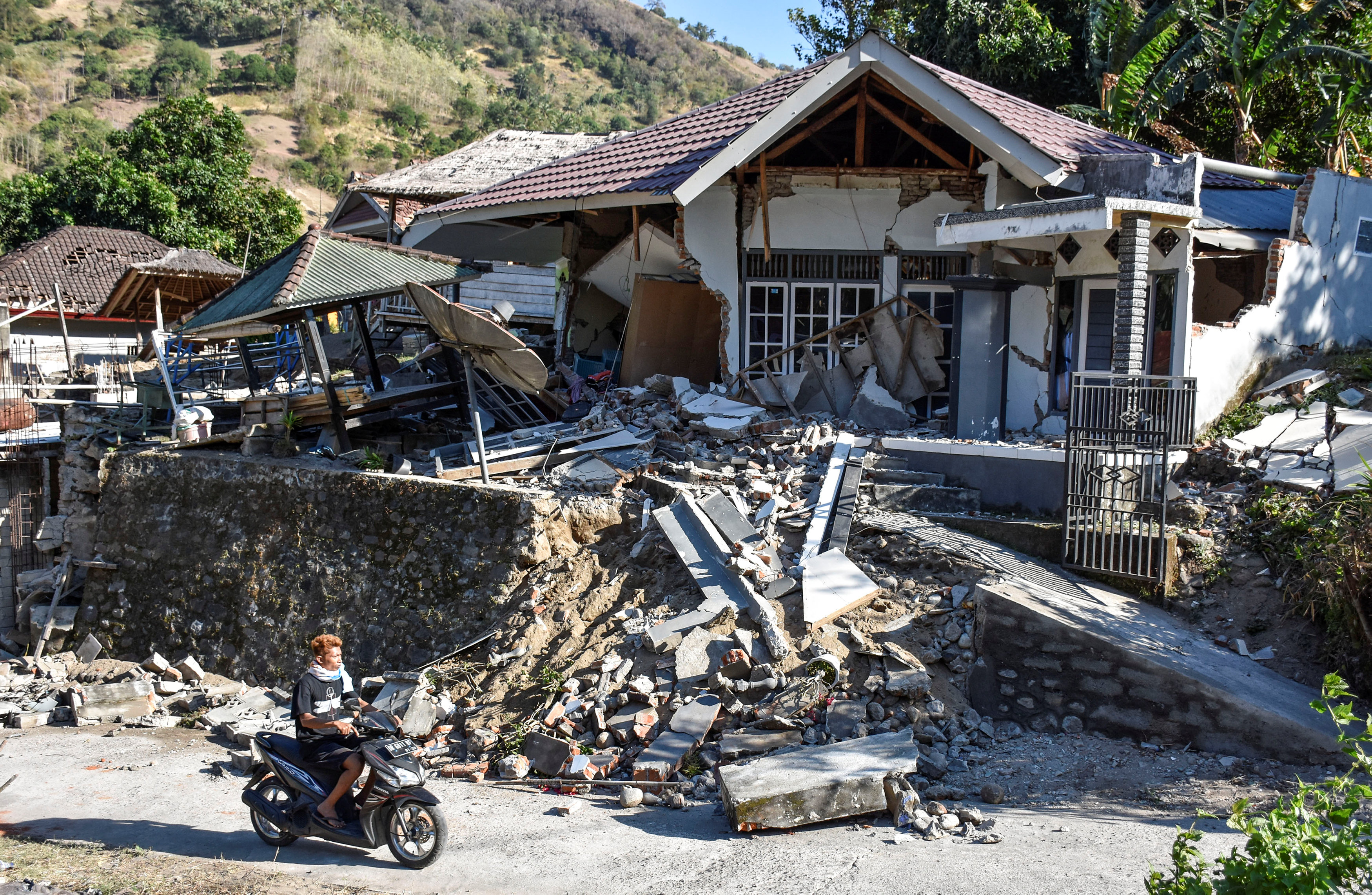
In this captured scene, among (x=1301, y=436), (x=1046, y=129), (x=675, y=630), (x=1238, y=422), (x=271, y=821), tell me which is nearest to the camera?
(x=271, y=821)

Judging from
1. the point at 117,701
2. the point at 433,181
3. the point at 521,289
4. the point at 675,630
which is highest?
the point at 433,181

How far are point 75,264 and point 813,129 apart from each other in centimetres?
2115

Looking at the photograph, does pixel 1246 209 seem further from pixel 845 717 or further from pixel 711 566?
pixel 845 717

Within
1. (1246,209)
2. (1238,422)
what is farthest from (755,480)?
(1246,209)

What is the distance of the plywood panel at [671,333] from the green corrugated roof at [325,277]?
92.8 inches

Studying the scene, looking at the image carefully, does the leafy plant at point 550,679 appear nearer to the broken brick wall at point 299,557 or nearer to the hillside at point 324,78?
the broken brick wall at point 299,557

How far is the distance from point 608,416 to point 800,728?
217 inches

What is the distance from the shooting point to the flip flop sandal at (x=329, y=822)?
18.4ft

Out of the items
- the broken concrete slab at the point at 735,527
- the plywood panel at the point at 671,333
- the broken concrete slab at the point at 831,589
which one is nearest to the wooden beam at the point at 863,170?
the plywood panel at the point at 671,333

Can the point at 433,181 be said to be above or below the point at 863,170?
above

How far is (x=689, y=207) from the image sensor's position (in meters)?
12.4

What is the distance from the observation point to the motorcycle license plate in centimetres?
550

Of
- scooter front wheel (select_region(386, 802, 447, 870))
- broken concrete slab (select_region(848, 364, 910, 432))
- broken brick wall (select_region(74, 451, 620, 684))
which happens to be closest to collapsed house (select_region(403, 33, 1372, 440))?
broken concrete slab (select_region(848, 364, 910, 432))

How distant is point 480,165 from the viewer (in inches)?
950
